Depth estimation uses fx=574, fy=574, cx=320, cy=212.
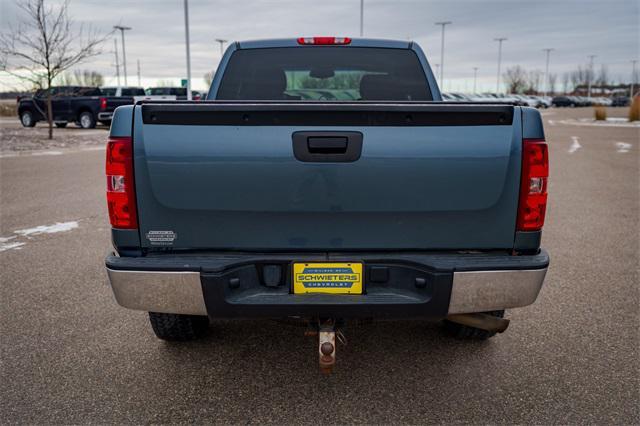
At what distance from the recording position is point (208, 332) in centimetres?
376

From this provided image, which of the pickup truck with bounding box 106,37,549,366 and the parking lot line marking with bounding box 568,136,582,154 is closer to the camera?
the pickup truck with bounding box 106,37,549,366

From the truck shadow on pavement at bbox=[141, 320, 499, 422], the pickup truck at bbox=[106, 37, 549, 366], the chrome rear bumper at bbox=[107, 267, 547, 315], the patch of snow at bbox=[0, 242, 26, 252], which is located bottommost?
the truck shadow on pavement at bbox=[141, 320, 499, 422]

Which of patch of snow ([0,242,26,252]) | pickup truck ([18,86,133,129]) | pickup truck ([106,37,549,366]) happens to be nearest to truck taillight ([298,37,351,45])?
pickup truck ([106,37,549,366])

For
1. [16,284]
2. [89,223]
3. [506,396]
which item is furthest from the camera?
[89,223]

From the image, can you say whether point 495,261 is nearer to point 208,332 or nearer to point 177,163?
point 177,163

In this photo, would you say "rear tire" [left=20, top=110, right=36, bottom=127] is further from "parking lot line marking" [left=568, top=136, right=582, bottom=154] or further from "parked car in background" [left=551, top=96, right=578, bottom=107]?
"parked car in background" [left=551, top=96, right=578, bottom=107]

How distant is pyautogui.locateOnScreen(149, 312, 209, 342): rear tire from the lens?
3.36 meters

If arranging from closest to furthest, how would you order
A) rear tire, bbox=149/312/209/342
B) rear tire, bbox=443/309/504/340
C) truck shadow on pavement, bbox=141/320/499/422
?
truck shadow on pavement, bbox=141/320/499/422, rear tire, bbox=149/312/209/342, rear tire, bbox=443/309/504/340

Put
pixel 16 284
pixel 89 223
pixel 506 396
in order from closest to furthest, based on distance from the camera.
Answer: pixel 506 396 < pixel 16 284 < pixel 89 223

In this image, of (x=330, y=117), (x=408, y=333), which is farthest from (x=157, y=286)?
(x=408, y=333)

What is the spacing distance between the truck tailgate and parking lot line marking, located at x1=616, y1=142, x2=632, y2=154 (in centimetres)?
1613

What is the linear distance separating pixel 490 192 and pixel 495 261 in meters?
0.32

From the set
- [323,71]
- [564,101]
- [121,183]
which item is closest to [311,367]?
[121,183]

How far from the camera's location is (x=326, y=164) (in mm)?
2586
